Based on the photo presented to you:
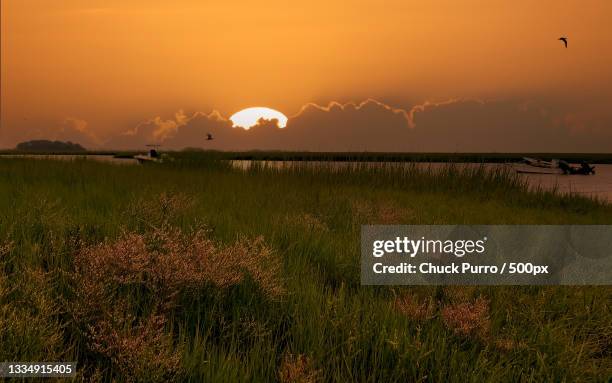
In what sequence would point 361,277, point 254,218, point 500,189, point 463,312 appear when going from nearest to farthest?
point 463,312 → point 361,277 → point 254,218 → point 500,189

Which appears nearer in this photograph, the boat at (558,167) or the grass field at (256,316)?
the grass field at (256,316)

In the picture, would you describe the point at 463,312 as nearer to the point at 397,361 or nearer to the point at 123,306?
the point at 397,361

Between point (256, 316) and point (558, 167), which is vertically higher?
point (558, 167)

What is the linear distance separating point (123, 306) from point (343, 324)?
68.7 inches

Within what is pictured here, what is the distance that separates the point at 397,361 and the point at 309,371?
862 mm

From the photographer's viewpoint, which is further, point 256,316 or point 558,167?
point 558,167

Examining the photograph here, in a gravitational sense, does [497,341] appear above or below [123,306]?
below

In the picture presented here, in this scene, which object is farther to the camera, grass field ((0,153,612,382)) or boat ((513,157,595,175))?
boat ((513,157,595,175))

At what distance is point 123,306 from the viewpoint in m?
3.64

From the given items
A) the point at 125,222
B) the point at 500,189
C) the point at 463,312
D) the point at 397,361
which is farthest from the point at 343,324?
the point at 500,189


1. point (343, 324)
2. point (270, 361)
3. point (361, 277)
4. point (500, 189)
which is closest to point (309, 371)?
point (270, 361)

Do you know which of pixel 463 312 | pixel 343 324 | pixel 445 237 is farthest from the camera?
pixel 445 237

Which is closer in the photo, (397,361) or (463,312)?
(397,361)

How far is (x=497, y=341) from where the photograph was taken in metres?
3.99
